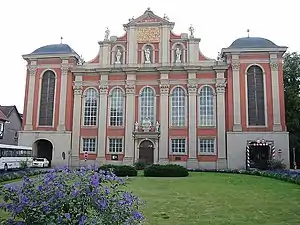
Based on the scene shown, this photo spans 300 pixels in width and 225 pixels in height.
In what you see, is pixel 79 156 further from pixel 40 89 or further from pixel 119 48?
pixel 119 48

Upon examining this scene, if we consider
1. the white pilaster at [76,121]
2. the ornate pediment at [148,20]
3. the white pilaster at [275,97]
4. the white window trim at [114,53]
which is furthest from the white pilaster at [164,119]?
the white pilaster at [275,97]

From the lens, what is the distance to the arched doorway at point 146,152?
113ft

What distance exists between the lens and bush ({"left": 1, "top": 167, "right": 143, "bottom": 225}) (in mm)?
4684

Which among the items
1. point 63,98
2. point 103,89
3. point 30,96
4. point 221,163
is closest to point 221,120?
point 221,163

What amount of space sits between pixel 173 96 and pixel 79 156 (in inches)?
465

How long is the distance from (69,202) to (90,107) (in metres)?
32.2

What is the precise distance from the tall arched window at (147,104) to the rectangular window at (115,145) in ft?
11.0

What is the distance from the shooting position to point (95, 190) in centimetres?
500

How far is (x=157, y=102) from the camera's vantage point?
35.3m

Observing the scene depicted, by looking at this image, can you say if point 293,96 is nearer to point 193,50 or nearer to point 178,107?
point 193,50

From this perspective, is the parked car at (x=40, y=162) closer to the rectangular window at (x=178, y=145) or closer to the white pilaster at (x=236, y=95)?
the rectangular window at (x=178, y=145)

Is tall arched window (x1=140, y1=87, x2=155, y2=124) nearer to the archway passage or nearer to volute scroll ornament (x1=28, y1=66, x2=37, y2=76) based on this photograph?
the archway passage

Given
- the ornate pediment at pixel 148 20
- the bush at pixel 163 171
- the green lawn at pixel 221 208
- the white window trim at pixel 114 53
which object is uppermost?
the ornate pediment at pixel 148 20

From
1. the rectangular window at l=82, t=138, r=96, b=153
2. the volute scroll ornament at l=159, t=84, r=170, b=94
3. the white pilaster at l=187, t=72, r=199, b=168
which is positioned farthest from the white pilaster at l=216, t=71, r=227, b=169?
the rectangular window at l=82, t=138, r=96, b=153
